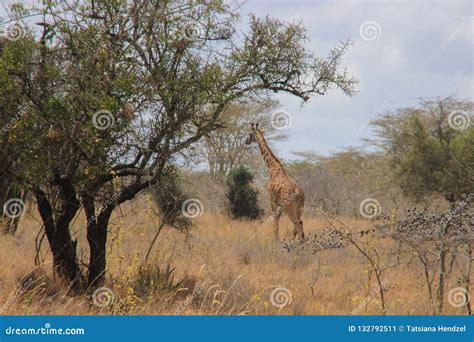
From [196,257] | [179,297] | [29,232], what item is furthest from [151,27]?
[29,232]

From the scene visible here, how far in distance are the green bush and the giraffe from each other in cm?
631

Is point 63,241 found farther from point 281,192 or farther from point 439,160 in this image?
point 439,160

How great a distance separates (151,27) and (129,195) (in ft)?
7.42

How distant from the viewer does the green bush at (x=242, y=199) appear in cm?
2250

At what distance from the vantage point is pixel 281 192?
51.9 feet

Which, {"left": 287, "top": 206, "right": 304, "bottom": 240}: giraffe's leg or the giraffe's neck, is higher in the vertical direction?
the giraffe's neck

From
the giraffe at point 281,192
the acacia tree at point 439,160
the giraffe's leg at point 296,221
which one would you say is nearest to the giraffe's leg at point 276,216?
the giraffe at point 281,192

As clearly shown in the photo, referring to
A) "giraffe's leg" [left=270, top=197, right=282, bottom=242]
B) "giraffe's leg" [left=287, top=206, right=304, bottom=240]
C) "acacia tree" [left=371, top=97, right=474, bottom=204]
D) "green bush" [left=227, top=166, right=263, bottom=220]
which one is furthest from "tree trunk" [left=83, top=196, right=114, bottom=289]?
"green bush" [left=227, top=166, right=263, bottom=220]

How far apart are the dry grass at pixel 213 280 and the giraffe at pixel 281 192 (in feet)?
2.75

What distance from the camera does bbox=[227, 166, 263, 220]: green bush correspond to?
22.5 meters

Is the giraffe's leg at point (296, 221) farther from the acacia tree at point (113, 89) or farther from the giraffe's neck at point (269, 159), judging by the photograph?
the acacia tree at point (113, 89)

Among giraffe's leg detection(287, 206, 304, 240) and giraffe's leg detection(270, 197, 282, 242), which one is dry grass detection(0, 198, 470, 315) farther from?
giraffe's leg detection(287, 206, 304, 240)

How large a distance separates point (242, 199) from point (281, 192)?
679 centimetres

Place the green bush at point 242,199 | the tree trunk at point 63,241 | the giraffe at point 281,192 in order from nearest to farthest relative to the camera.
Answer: the tree trunk at point 63,241 < the giraffe at point 281,192 < the green bush at point 242,199
